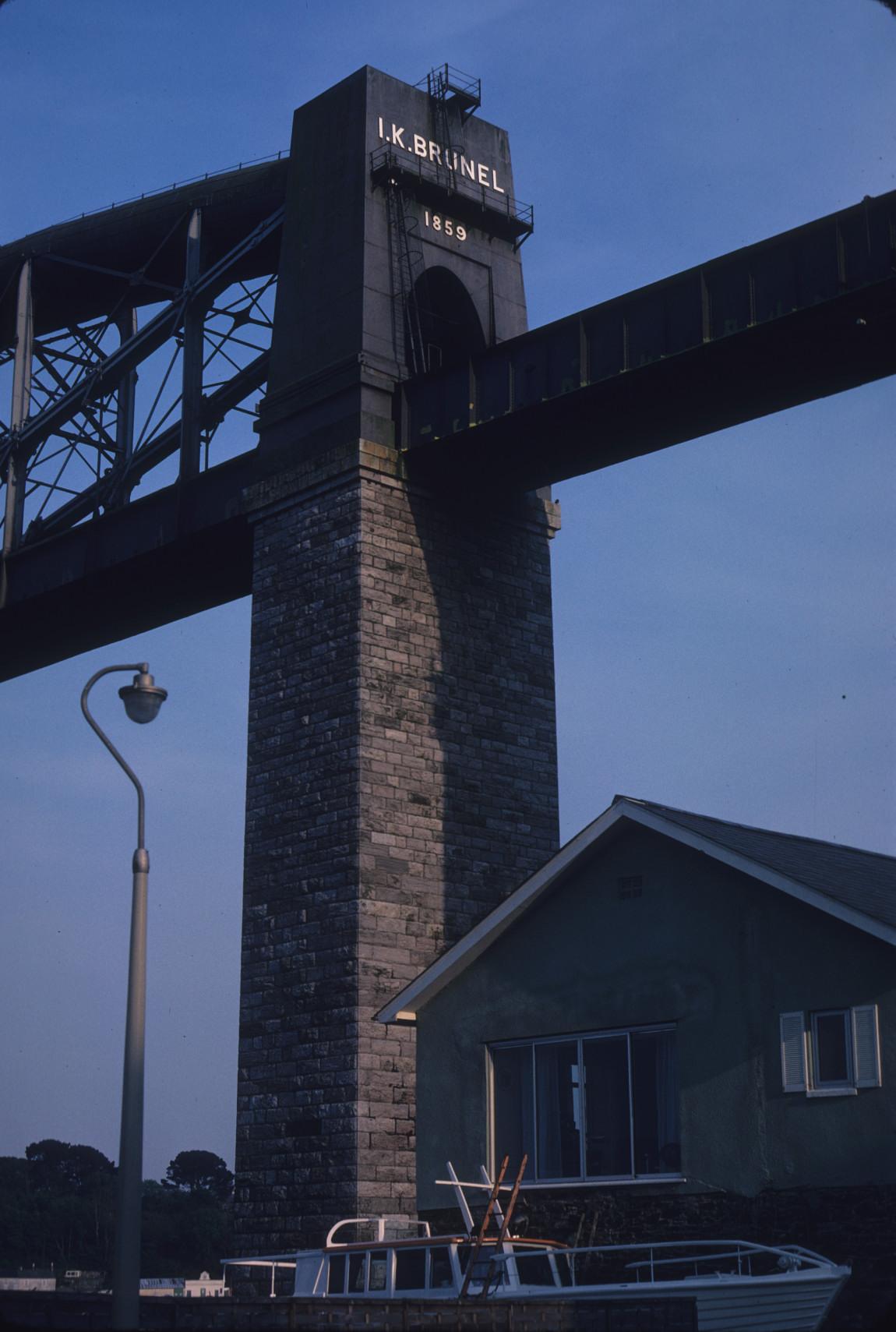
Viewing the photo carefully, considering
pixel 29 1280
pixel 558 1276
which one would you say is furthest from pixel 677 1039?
pixel 29 1280

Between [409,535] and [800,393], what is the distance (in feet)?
24.6

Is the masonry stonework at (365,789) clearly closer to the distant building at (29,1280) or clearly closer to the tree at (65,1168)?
the distant building at (29,1280)

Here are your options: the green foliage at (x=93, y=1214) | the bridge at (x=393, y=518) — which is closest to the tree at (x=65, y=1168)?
the green foliage at (x=93, y=1214)

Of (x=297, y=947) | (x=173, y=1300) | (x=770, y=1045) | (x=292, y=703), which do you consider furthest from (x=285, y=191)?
(x=173, y=1300)

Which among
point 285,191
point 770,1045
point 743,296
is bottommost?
point 770,1045

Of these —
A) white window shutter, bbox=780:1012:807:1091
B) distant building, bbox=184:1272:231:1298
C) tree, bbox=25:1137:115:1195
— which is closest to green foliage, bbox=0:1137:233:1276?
tree, bbox=25:1137:115:1195

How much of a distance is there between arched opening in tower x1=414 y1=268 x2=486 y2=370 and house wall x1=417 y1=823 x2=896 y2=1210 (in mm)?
14220

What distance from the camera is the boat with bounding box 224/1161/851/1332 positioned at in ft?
61.1

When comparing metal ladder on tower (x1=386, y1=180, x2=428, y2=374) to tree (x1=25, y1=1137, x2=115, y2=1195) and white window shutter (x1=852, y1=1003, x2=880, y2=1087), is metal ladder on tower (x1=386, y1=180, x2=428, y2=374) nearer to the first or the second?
white window shutter (x1=852, y1=1003, x2=880, y2=1087)

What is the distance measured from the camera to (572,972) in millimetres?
25188

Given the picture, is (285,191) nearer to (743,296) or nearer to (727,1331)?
(743,296)

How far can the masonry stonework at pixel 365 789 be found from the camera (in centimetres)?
2941

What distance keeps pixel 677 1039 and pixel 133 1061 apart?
7.90 metres

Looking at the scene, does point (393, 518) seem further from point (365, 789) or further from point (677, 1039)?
point (677, 1039)
